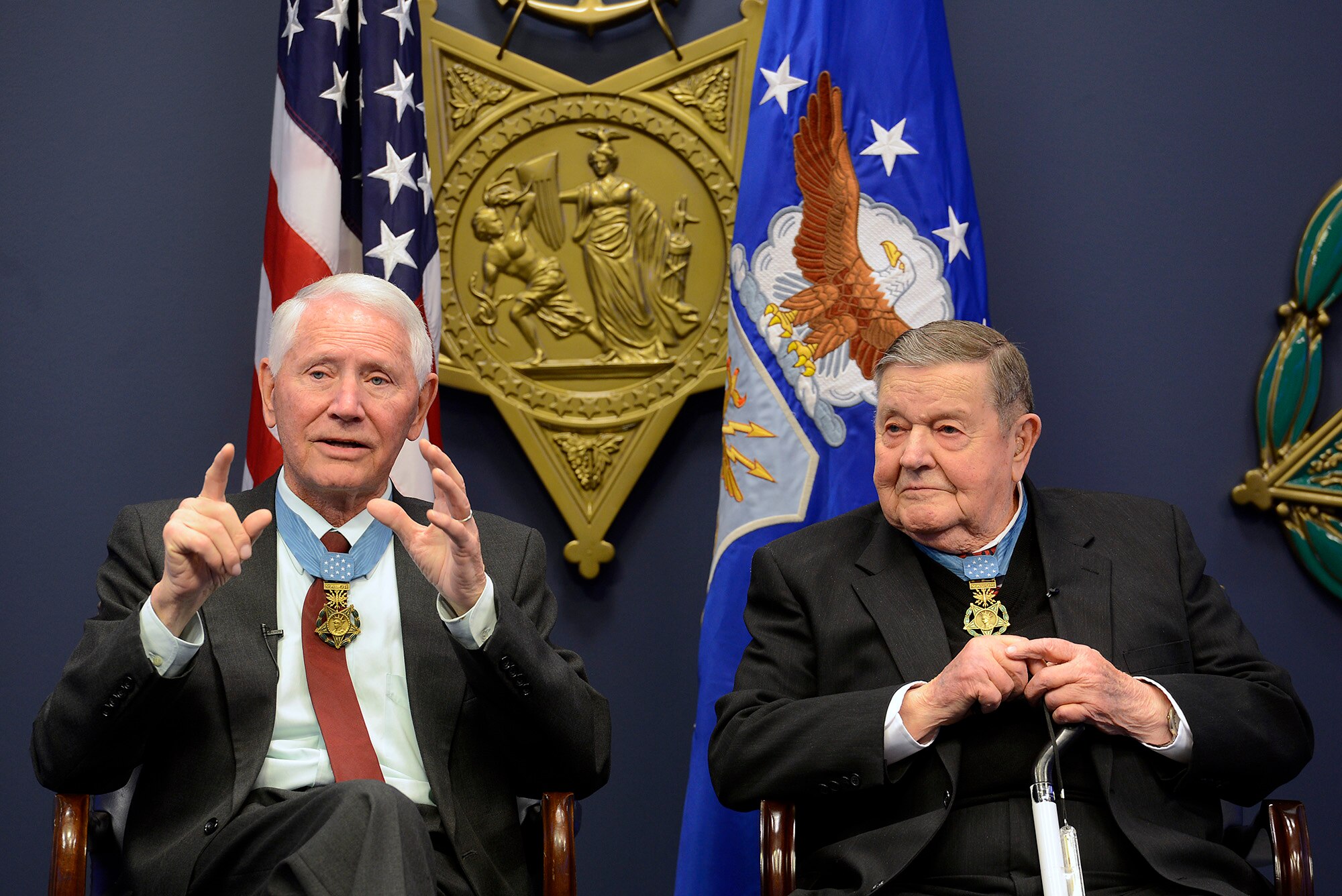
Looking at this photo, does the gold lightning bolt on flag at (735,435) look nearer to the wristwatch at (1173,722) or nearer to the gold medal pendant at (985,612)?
the gold medal pendant at (985,612)

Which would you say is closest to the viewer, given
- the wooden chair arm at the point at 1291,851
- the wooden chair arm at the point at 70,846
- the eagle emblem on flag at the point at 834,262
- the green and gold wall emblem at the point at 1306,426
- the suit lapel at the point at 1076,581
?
the wooden chair arm at the point at 70,846

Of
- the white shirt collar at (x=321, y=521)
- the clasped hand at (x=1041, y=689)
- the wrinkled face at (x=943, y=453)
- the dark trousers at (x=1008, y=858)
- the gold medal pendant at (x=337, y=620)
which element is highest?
the wrinkled face at (x=943, y=453)

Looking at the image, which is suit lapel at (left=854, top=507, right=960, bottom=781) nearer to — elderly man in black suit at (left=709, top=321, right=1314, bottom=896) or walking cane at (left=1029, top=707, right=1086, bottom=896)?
elderly man in black suit at (left=709, top=321, right=1314, bottom=896)

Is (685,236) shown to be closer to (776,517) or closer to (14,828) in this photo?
(776,517)

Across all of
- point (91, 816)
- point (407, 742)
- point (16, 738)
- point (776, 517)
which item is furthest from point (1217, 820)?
point (16, 738)

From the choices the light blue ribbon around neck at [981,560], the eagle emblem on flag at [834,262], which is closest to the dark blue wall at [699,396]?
the eagle emblem on flag at [834,262]

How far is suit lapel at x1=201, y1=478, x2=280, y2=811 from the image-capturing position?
2170mm

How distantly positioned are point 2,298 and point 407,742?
220 cm

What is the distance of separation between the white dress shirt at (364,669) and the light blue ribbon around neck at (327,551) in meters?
0.01

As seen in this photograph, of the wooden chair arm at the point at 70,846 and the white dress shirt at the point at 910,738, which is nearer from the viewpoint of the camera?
the wooden chair arm at the point at 70,846

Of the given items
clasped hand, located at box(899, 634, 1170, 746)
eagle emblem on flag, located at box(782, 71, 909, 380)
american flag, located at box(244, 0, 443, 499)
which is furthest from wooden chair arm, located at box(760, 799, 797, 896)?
american flag, located at box(244, 0, 443, 499)

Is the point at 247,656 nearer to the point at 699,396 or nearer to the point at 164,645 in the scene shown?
the point at 164,645

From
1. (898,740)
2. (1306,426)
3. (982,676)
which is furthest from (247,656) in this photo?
(1306,426)

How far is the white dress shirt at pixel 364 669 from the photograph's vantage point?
7.20 ft
